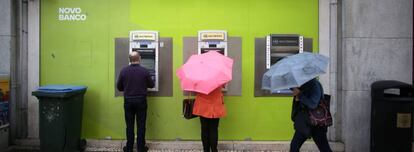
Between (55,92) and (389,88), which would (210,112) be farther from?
(389,88)

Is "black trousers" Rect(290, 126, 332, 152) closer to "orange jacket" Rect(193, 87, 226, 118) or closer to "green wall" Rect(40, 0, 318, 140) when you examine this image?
"orange jacket" Rect(193, 87, 226, 118)

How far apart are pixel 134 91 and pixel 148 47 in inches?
37.9

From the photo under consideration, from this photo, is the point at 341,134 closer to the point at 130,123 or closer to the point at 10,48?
the point at 130,123

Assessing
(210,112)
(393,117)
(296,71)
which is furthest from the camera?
(393,117)

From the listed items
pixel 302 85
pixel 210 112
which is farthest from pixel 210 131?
pixel 302 85

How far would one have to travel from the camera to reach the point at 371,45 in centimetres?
678

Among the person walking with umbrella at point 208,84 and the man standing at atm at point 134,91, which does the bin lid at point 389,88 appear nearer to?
the person walking with umbrella at point 208,84

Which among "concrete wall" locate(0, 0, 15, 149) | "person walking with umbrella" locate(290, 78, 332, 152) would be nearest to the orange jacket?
"person walking with umbrella" locate(290, 78, 332, 152)

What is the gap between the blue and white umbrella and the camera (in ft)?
15.8

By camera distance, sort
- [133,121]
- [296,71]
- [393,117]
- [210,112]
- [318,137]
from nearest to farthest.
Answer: [296,71] → [318,137] → [210,112] → [393,117] → [133,121]

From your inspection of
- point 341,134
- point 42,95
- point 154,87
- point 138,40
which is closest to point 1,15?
point 42,95

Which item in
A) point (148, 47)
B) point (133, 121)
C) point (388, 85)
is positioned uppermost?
point (148, 47)

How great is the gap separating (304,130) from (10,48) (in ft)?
16.0

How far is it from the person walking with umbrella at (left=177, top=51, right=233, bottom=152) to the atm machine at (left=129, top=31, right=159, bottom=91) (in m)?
1.01
